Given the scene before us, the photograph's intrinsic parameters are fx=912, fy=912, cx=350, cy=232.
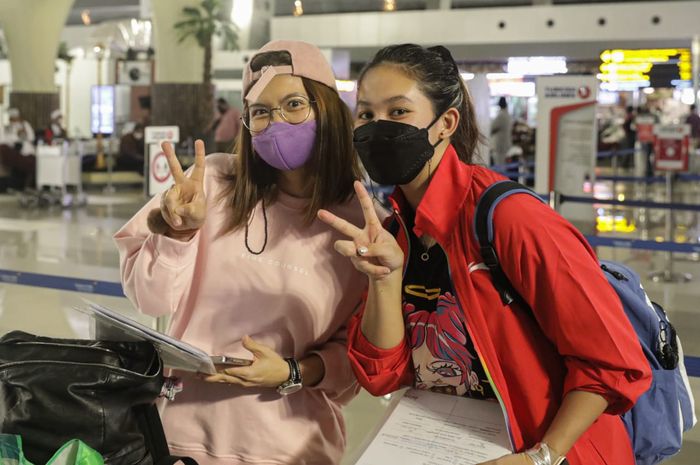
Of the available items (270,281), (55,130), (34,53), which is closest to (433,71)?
(270,281)

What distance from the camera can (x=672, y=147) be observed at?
1245cm

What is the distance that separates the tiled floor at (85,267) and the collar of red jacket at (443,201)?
0.50 meters

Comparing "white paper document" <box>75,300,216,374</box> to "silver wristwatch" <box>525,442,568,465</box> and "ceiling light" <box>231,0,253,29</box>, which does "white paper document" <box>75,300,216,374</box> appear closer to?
"silver wristwatch" <box>525,442,568,465</box>

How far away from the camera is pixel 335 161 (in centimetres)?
219

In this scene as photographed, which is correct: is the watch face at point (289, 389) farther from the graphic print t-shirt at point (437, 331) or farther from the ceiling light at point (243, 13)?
the ceiling light at point (243, 13)

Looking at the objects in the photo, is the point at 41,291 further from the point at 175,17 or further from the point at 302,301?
the point at 175,17

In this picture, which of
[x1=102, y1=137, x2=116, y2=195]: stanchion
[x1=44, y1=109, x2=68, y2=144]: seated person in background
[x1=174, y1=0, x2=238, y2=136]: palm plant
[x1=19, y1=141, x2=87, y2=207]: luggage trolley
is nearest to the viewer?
[x1=19, y1=141, x2=87, y2=207]: luggage trolley

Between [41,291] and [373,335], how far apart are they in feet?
23.3

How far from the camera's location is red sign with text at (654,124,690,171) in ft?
40.3

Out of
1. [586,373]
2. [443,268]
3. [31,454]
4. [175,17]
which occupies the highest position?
[175,17]

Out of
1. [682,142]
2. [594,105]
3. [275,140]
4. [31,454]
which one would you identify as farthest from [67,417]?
[682,142]

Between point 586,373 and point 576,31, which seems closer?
point 586,373

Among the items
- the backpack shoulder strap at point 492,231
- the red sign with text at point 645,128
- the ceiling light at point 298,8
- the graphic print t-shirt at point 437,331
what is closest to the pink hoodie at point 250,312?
the graphic print t-shirt at point 437,331

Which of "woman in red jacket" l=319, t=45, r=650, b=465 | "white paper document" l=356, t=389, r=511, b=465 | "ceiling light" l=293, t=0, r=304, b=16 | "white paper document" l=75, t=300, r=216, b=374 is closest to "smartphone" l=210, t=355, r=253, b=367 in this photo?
"white paper document" l=75, t=300, r=216, b=374
